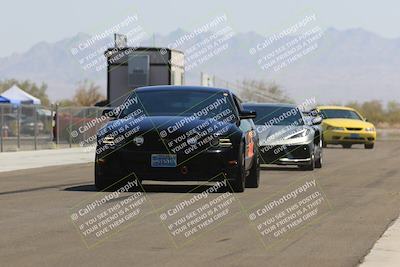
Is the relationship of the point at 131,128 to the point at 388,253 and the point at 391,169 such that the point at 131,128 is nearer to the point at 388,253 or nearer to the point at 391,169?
the point at 388,253

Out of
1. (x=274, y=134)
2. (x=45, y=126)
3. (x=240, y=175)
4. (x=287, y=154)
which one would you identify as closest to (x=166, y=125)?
(x=240, y=175)

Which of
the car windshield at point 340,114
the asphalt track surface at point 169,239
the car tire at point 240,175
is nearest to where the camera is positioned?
the asphalt track surface at point 169,239

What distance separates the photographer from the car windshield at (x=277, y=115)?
24359 millimetres

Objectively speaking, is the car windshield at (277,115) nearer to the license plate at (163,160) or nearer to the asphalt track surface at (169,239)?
the asphalt track surface at (169,239)

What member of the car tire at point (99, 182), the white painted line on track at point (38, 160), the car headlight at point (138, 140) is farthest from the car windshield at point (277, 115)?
the car headlight at point (138, 140)

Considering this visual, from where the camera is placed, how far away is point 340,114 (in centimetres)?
4141

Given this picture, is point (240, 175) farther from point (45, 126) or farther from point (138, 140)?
point (45, 126)

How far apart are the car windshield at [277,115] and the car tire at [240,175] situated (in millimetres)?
8021

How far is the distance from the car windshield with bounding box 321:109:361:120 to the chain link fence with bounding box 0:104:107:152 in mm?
8560

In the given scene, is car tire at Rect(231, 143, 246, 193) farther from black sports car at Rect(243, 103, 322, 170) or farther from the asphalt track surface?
black sports car at Rect(243, 103, 322, 170)

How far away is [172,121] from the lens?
1562 cm

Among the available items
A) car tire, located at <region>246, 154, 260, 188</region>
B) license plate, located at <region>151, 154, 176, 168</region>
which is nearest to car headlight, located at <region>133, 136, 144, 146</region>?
license plate, located at <region>151, 154, 176, 168</region>

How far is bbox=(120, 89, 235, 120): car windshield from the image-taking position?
16406mm

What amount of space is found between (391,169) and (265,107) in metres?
3.22
